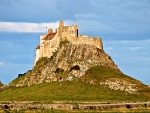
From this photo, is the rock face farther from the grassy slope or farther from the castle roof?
the castle roof

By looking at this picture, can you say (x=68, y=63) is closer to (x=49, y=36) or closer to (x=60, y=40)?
(x=60, y=40)

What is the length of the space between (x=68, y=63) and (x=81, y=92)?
2269 cm

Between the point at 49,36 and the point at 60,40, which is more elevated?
the point at 49,36

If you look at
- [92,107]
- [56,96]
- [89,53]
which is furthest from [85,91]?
[92,107]

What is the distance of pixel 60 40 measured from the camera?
156m

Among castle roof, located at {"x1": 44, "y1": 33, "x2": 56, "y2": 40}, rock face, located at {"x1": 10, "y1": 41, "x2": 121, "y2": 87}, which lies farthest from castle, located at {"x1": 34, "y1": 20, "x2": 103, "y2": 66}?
rock face, located at {"x1": 10, "y1": 41, "x2": 121, "y2": 87}

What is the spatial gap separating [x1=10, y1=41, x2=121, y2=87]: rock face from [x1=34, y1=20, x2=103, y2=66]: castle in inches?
70.2

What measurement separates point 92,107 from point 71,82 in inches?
1729

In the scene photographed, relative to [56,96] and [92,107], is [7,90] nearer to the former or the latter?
[56,96]

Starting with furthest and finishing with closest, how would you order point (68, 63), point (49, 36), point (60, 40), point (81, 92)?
point (49, 36)
point (60, 40)
point (68, 63)
point (81, 92)

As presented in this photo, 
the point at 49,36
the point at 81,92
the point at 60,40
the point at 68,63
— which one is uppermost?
the point at 49,36

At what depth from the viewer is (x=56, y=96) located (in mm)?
123562

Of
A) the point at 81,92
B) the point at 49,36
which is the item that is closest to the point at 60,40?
the point at 49,36

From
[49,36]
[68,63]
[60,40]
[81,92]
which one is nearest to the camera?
[81,92]
